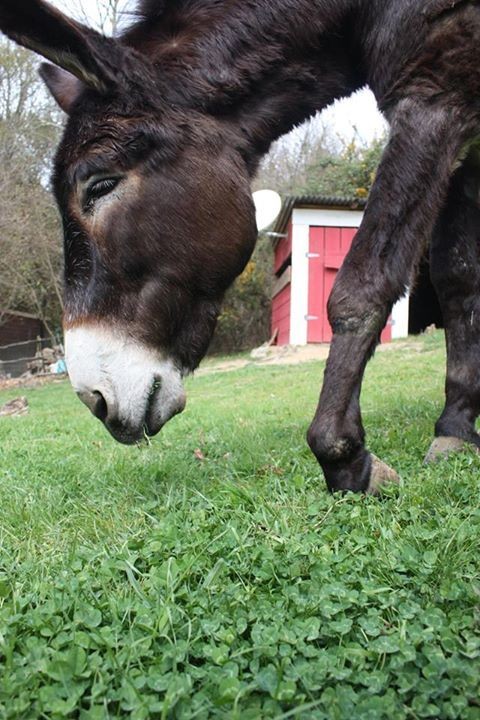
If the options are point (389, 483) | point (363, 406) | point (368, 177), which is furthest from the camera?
point (368, 177)

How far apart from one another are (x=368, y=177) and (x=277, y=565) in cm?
2083

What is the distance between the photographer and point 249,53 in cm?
250

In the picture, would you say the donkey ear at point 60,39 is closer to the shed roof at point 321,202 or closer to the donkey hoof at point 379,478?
the donkey hoof at point 379,478

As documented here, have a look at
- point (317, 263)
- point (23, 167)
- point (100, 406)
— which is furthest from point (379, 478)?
point (23, 167)

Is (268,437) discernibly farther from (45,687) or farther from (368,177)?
(368,177)

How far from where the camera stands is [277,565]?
1509mm

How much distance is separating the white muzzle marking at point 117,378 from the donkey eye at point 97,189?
1.60ft

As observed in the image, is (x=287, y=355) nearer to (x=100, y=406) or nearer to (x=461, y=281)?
(x=461, y=281)

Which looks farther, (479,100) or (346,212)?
(346,212)

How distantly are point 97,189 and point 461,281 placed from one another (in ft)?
5.89

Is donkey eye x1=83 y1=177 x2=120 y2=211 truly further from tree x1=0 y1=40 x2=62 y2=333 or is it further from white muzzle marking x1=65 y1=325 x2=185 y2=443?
tree x1=0 y1=40 x2=62 y2=333

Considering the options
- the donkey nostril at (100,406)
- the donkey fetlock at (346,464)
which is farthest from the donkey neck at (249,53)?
the donkey fetlock at (346,464)

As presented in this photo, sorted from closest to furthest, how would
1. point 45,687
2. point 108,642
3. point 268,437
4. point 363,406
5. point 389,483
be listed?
point 45,687 → point 108,642 → point 389,483 → point 268,437 → point 363,406

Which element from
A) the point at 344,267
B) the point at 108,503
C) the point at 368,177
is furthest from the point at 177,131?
the point at 368,177
